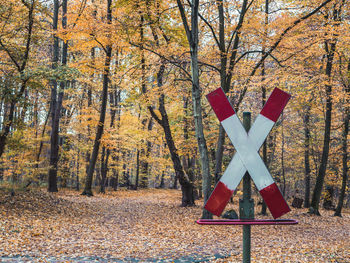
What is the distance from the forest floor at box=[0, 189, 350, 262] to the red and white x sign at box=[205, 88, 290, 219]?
4.06 meters

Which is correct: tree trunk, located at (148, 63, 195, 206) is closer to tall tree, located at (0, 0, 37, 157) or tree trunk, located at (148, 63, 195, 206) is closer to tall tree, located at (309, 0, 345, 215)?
tall tree, located at (0, 0, 37, 157)

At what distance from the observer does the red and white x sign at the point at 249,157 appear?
1.89 meters

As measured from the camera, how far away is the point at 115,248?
661 cm

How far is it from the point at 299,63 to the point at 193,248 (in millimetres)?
8385

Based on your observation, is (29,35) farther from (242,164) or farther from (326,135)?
(326,135)

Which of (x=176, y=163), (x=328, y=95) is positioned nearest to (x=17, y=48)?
(x=176, y=163)

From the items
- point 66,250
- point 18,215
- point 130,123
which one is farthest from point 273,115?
point 130,123

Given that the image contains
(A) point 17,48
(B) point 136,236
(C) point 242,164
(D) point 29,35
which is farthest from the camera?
(D) point 29,35

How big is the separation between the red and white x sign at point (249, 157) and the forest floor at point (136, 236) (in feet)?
13.3

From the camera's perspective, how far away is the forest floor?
5.76m

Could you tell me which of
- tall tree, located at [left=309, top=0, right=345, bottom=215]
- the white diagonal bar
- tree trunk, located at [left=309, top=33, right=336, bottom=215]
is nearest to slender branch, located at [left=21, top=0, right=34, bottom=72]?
the white diagonal bar

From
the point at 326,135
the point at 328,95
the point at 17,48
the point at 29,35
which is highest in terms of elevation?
the point at 29,35

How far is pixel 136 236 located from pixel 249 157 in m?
7.04

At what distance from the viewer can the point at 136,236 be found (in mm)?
8211
